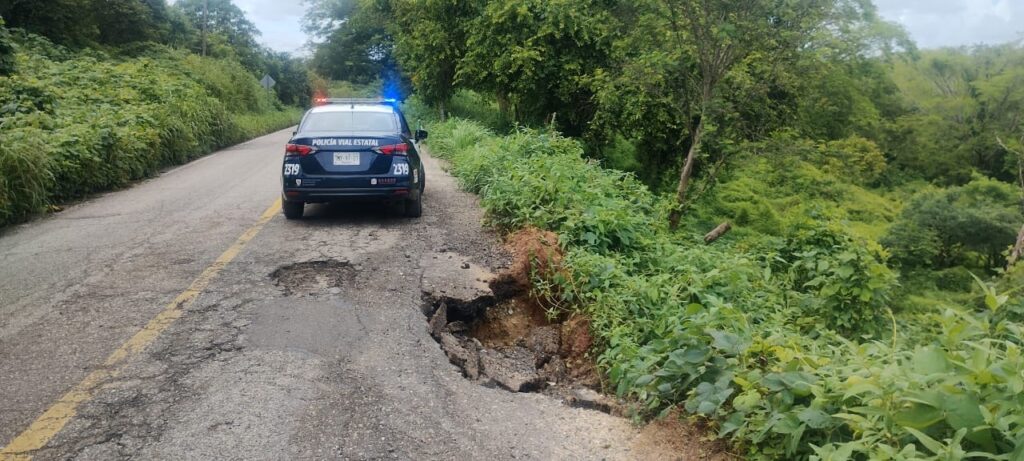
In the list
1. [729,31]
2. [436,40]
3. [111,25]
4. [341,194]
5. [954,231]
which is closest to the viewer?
[341,194]

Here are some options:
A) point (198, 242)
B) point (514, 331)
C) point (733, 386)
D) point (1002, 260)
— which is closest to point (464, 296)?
point (514, 331)

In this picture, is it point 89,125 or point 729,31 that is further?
point 89,125

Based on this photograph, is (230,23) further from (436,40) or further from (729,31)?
(729,31)

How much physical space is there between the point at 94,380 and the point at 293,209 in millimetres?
4924

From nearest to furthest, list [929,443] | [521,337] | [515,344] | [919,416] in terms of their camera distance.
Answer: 1. [929,443]
2. [919,416]
3. [515,344]
4. [521,337]

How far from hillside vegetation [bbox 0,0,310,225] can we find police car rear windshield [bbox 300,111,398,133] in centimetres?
417

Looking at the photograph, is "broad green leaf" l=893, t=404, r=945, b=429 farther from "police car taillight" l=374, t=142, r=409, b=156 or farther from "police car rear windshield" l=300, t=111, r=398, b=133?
"police car rear windshield" l=300, t=111, r=398, b=133

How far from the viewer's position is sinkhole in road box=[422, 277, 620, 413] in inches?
186

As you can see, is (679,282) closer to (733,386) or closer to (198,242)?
(733,386)

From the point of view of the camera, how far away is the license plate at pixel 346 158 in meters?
8.31

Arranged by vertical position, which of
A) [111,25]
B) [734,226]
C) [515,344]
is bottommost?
[734,226]

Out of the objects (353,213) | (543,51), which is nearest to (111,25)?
(543,51)

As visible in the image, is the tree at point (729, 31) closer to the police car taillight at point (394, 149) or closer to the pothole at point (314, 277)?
the police car taillight at point (394, 149)

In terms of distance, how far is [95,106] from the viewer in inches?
610
